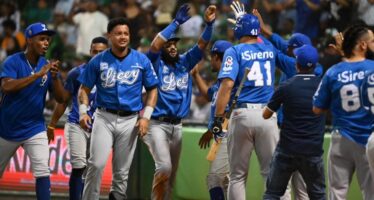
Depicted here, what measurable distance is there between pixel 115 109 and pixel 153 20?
7752 mm

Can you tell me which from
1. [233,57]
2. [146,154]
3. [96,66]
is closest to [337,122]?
[233,57]

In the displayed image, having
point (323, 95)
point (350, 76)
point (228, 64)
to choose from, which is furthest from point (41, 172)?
point (350, 76)

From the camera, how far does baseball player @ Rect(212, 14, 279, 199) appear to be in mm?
9531

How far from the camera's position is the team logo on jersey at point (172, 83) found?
35.6ft

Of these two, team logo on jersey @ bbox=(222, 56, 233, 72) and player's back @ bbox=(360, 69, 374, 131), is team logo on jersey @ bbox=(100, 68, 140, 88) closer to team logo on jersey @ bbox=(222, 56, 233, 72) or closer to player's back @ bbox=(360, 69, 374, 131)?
team logo on jersey @ bbox=(222, 56, 233, 72)

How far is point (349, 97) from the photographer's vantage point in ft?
27.3

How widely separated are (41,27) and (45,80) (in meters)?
0.61

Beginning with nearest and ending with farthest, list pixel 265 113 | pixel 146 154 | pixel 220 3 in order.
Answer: pixel 265 113, pixel 146 154, pixel 220 3

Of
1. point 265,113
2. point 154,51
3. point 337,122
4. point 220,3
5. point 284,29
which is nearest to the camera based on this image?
point 337,122

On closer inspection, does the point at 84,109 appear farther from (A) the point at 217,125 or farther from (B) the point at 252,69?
(B) the point at 252,69

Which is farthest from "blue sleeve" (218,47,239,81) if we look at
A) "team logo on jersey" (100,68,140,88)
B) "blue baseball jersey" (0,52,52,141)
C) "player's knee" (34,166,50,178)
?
"player's knee" (34,166,50,178)

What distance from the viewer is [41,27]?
10.0 metres

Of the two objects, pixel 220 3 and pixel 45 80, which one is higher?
pixel 220 3

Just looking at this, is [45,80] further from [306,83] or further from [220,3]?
[220,3]
